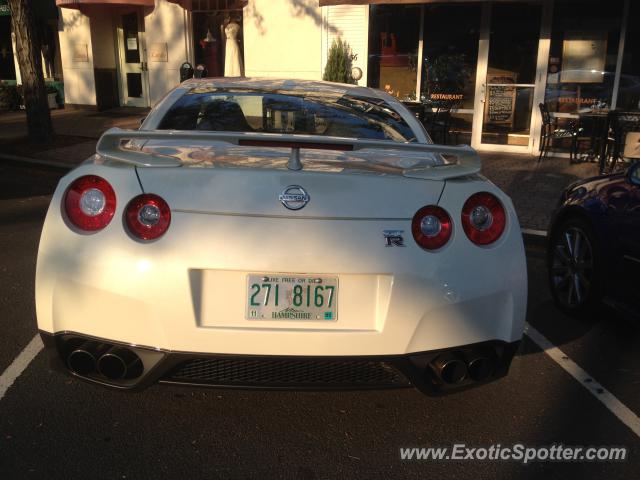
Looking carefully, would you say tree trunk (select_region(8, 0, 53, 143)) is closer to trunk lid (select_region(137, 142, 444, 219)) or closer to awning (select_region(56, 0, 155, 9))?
awning (select_region(56, 0, 155, 9))

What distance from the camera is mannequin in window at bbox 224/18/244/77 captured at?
14.7 m

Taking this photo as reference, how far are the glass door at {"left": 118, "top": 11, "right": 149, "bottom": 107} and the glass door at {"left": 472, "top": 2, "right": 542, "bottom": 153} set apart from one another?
9.15 metres

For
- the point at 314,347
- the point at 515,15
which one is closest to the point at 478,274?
the point at 314,347

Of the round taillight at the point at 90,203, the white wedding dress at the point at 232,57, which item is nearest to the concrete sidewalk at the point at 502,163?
the white wedding dress at the point at 232,57

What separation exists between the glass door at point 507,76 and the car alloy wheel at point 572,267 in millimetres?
7872

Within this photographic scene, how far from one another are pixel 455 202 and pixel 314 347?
81 cm

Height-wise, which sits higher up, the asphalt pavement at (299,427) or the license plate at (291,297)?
the license plate at (291,297)

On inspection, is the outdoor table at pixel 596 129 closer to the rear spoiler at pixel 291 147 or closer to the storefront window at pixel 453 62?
the storefront window at pixel 453 62

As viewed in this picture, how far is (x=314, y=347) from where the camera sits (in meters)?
2.52

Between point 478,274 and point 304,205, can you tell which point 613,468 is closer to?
point 478,274

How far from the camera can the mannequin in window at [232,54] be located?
14672mm

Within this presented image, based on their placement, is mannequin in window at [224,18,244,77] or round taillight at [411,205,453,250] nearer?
round taillight at [411,205,453,250]

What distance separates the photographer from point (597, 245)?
4.21 m

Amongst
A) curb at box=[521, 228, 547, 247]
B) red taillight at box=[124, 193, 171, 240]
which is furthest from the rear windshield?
curb at box=[521, 228, 547, 247]
